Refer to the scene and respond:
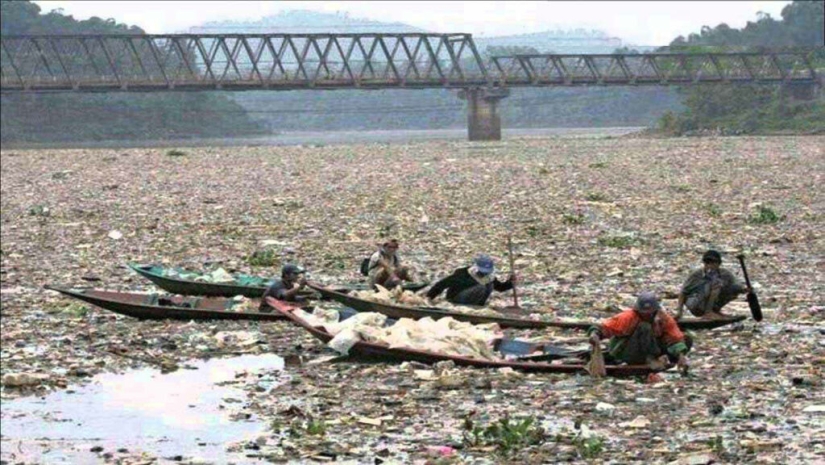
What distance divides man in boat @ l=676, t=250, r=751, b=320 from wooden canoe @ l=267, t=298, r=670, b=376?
258cm

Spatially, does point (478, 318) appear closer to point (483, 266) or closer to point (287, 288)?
point (483, 266)

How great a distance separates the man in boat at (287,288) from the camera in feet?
62.4

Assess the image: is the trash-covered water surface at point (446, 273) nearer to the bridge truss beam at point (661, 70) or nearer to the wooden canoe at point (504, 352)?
the wooden canoe at point (504, 352)

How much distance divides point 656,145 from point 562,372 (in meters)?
64.4

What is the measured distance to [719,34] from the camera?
127188 millimetres

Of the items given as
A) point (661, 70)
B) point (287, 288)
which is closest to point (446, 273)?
point (287, 288)

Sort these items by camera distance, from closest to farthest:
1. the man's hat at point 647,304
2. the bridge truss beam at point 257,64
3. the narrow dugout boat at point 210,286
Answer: the man's hat at point 647,304, the narrow dugout boat at point 210,286, the bridge truss beam at point 257,64

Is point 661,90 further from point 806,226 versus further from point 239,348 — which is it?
point 239,348

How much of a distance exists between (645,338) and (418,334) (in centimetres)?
254

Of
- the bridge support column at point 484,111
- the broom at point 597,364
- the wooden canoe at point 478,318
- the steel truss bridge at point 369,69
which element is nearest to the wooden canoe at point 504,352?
the broom at point 597,364

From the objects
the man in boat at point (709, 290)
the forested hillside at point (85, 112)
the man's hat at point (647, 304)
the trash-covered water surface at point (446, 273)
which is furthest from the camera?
the forested hillside at point (85, 112)

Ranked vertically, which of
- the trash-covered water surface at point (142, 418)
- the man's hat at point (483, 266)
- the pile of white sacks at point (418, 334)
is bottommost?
the trash-covered water surface at point (142, 418)

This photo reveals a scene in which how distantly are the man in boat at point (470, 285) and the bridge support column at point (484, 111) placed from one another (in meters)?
84.1

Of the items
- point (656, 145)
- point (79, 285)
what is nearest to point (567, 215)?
point (79, 285)
